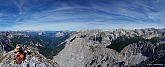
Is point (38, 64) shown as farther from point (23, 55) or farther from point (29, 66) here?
point (23, 55)

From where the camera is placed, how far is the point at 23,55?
17.5 meters

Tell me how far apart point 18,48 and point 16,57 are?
864mm

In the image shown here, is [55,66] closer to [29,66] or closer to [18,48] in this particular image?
[29,66]

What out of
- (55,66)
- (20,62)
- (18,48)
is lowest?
(55,66)

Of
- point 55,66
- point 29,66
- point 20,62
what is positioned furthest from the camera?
point 55,66

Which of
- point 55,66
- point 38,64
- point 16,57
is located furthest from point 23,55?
point 55,66

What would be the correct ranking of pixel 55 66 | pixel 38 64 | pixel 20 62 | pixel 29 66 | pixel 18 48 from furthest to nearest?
pixel 55 66 → pixel 38 64 → pixel 29 66 → pixel 20 62 → pixel 18 48

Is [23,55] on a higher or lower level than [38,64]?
higher

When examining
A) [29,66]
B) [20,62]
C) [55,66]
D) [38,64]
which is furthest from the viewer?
[55,66]

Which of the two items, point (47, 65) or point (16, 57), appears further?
point (47, 65)

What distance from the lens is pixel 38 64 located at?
26.4 metres

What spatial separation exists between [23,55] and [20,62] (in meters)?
0.81

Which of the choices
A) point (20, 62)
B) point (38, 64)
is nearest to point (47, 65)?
point (38, 64)

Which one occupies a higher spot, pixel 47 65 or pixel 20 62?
pixel 20 62
